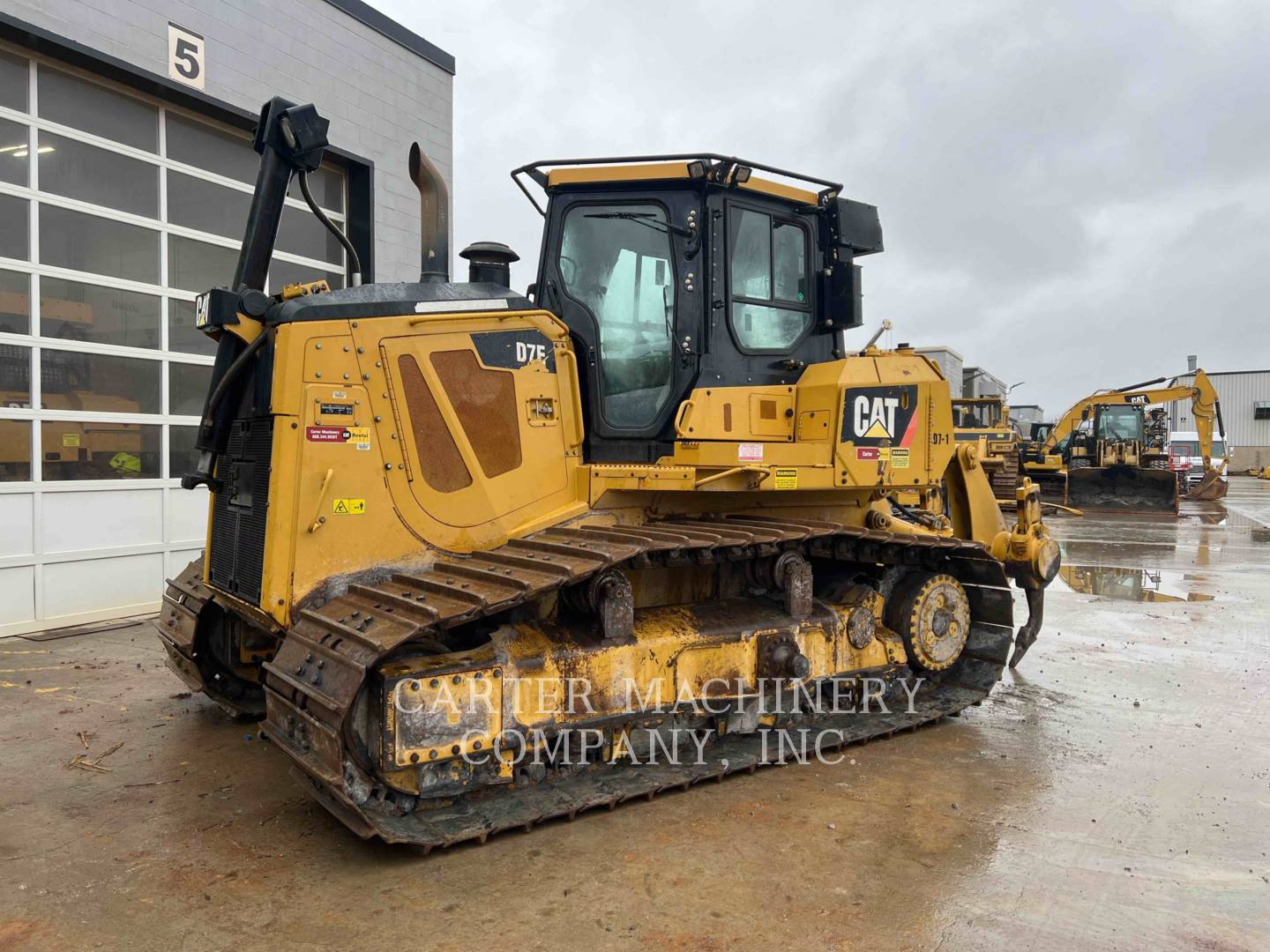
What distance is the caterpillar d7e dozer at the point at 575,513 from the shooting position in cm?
383

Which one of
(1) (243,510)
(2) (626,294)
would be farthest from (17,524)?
(2) (626,294)

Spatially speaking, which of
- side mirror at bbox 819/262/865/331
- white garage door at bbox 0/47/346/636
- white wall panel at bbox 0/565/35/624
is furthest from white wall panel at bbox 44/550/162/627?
side mirror at bbox 819/262/865/331

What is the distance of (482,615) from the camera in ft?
12.0

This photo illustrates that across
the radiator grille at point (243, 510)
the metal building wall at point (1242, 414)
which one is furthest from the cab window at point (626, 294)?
the metal building wall at point (1242, 414)

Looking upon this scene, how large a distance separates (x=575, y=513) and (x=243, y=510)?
164 centimetres

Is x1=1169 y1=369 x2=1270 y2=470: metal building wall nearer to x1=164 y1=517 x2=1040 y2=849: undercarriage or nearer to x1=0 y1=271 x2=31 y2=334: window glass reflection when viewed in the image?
x1=164 y1=517 x2=1040 y2=849: undercarriage

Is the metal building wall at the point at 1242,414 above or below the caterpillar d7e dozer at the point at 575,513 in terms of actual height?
above

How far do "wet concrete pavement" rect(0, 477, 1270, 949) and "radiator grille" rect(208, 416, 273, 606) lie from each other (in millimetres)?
Answer: 985

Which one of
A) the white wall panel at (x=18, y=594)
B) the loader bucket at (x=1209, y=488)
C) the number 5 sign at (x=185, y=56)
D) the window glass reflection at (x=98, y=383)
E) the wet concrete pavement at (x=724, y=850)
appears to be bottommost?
the wet concrete pavement at (x=724, y=850)

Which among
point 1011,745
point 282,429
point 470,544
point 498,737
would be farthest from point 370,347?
point 1011,745

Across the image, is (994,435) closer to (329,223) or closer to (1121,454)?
(1121,454)

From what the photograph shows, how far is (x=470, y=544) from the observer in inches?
176

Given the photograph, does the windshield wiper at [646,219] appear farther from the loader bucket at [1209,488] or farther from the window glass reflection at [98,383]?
the loader bucket at [1209,488]

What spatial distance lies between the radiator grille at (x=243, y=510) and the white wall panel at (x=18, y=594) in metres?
3.89
